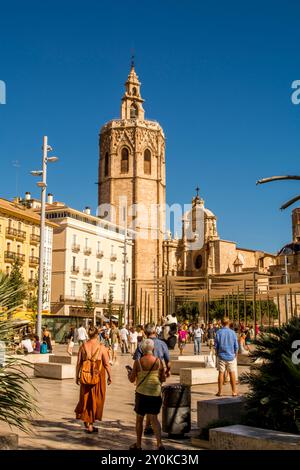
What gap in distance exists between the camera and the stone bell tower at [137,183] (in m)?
71.4

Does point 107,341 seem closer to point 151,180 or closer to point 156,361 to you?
point 156,361

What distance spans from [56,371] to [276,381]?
9160mm

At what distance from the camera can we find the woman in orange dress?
22.8 ft

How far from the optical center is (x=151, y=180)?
7444cm

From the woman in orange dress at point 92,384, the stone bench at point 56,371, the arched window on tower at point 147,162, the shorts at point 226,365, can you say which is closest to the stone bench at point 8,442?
the woman in orange dress at point 92,384

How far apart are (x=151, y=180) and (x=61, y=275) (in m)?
26.4

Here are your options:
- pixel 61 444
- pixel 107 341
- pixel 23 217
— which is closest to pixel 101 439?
pixel 61 444

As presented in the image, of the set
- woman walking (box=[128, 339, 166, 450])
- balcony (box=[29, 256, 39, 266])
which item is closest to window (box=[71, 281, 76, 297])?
balcony (box=[29, 256, 39, 266])

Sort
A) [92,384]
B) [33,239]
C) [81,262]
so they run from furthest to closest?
[81,262]
[33,239]
[92,384]

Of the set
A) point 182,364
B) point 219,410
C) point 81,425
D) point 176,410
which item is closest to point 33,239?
point 182,364

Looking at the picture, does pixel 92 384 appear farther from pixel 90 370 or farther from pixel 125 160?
pixel 125 160

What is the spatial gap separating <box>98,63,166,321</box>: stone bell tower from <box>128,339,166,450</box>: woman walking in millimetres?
63727

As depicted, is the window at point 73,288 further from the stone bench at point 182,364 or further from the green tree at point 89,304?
the stone bench at point 182,364

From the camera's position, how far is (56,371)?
13594 mm
